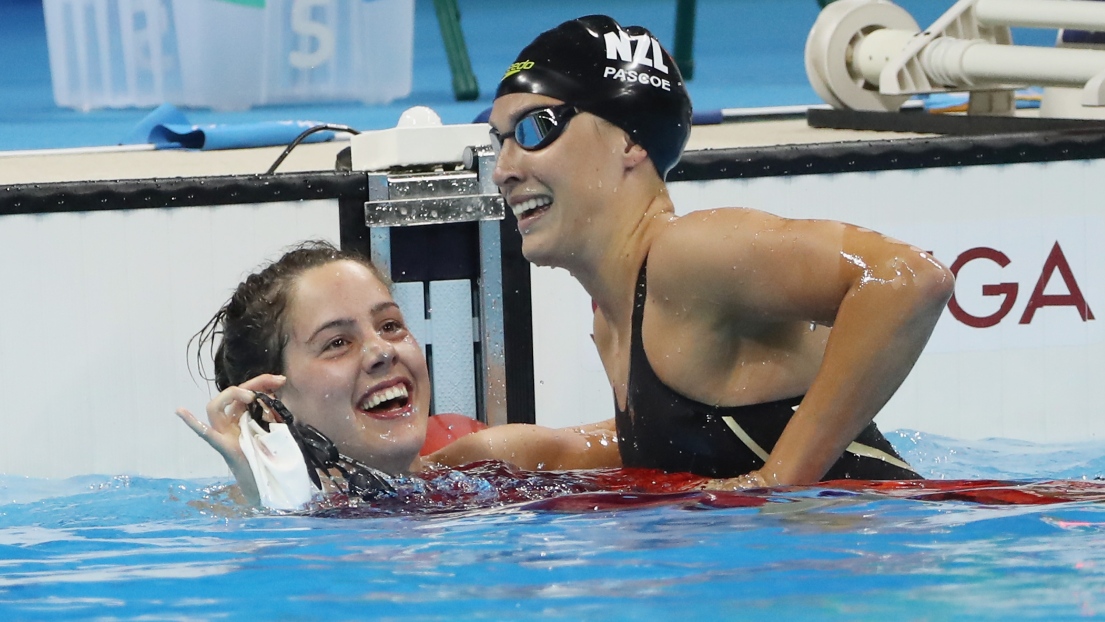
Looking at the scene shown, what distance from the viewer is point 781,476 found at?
8.30 feet

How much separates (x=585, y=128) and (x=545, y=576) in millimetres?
922

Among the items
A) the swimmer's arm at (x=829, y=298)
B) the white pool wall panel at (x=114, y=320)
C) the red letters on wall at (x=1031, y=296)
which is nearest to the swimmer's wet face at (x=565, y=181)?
the swimmer's arm at (x=829, y=298)

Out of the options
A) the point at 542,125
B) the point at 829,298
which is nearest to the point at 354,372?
the point at 542,125

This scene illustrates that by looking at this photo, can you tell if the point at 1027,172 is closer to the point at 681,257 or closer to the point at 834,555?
the point at 681,257

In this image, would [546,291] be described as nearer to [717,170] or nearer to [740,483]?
[717,170]

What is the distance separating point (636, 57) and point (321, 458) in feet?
3.14

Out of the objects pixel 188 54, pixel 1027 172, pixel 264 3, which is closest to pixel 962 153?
pixel 1027 172

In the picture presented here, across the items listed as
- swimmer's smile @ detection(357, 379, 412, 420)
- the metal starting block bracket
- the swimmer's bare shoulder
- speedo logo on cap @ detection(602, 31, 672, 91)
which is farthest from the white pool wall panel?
the swimmer's bare shoulder

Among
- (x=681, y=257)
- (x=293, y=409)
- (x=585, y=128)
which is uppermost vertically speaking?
(x=585, y=128)

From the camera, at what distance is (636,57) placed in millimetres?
2812

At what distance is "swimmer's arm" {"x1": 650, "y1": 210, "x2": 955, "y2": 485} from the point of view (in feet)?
7.84

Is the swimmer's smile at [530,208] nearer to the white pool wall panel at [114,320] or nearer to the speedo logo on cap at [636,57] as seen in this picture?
the speedo logo on cap at [636,57]

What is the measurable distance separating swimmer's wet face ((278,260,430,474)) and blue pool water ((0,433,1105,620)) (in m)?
0.23

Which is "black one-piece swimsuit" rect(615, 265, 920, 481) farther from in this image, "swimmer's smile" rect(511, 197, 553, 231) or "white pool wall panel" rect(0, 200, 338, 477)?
"white pool wall panel" rect(0, 200, 338, 477)
